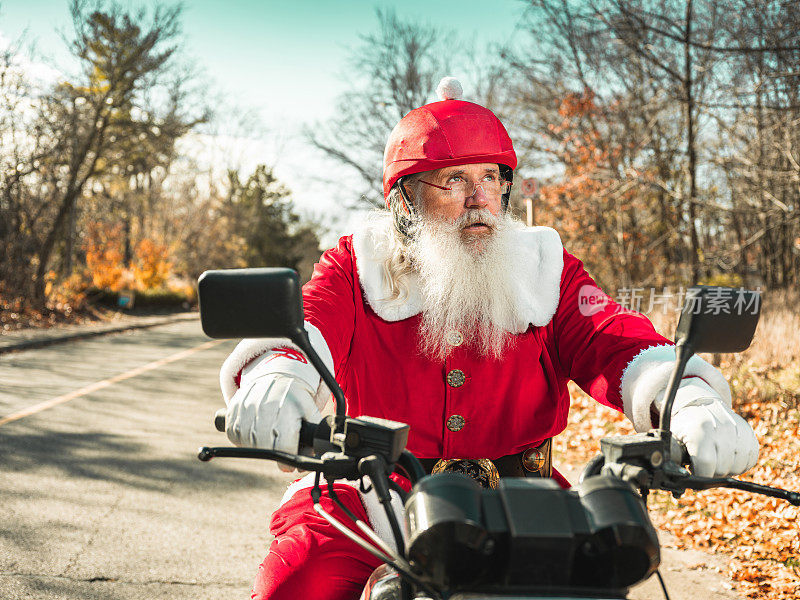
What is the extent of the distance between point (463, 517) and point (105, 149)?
73.8 ft

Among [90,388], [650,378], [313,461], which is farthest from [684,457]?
[90,388]

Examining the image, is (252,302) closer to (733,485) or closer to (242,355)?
(242,355)

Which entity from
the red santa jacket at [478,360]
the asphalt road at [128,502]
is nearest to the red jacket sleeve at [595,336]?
the red santa jacket at [478,360]

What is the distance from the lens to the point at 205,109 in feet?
76.7

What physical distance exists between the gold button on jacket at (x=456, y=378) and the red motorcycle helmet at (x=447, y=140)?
732mm

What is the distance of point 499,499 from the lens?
111 centimetres

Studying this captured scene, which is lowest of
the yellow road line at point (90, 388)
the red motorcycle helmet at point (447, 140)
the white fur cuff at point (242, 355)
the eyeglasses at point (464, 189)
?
the yellow road line at point (90, 388)

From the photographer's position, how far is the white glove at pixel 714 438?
4.91 feet

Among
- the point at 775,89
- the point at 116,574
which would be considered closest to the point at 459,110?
the point at 116,574

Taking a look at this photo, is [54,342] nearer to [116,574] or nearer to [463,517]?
[116,574]

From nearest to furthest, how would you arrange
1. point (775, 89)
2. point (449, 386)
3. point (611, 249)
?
point (449, 386), point (775, 89), point (611, 249)

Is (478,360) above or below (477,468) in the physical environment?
above

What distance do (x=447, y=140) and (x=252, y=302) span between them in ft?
4.55

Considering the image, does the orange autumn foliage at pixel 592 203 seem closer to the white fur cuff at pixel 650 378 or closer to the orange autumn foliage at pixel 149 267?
the white fur cuff at pixel 650 378
